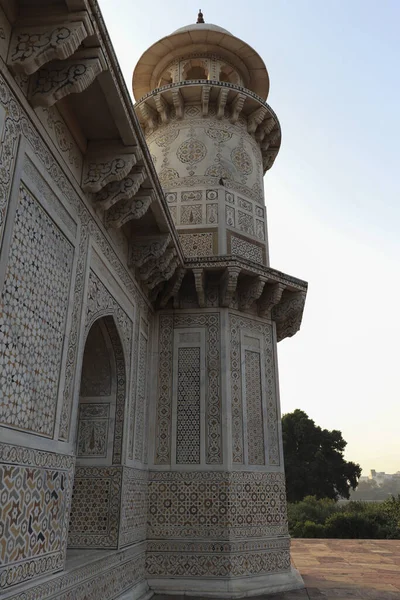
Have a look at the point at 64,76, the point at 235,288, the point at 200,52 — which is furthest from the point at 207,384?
the point at 200,52

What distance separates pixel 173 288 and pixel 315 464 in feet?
74.2

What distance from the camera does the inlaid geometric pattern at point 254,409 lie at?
23.3 feet

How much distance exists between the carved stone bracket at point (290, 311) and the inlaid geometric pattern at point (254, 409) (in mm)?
962

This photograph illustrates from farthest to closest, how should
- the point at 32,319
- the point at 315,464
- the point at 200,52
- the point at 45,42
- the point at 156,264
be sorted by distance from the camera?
the point at 315,464 < the point at 200,52 < the point at 156,264 < the point at 32,319 < the point at 45,42

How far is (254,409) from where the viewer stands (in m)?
7.32

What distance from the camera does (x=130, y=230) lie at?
6.29 meters

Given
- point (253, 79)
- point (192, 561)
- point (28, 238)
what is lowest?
point (192, 561)

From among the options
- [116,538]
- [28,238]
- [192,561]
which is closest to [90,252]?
[28,238]

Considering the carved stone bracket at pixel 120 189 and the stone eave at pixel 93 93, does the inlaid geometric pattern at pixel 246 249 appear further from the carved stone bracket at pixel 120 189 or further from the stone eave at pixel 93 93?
the carved stone bracket at pixel 120 189

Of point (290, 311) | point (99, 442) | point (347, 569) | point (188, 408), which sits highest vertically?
point (290, 311)

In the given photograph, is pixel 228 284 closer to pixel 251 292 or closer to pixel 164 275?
pixel 251 292

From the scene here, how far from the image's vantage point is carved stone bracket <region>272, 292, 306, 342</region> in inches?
319

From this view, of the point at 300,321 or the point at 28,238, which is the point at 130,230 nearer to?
the point at 28,238

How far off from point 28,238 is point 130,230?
2.78 m
